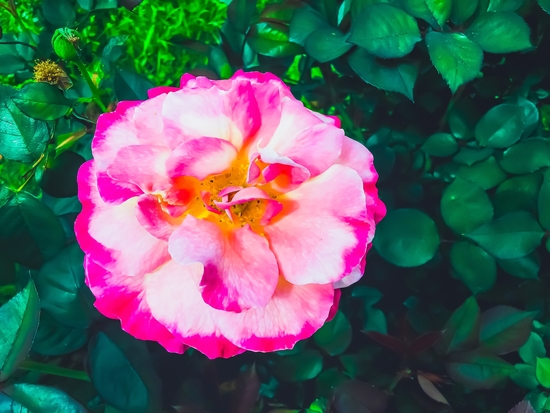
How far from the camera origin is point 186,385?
53cm

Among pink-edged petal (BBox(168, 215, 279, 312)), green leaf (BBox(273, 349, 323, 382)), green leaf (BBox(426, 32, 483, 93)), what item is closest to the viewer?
pink-edged petal (BBox(168, 215, 279, 312))

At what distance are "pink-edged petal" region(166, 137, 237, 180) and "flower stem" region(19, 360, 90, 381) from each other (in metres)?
0.30

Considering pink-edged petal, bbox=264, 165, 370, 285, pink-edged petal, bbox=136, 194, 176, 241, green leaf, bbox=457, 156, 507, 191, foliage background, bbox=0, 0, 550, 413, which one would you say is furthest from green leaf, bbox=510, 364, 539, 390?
pink-edged petal, bbox=136, 194, 176, 241

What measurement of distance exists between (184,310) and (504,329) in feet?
1.23

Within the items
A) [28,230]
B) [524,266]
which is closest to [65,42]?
[28,230]

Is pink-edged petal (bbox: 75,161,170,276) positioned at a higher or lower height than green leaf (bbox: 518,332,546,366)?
higher

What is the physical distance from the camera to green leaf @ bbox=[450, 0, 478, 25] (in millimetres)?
501

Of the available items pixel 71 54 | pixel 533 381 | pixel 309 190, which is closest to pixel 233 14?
pixel 71 54

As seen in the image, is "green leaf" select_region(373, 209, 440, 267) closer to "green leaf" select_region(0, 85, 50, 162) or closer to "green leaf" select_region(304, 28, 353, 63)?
"green leaf" select_region(304, 28, 353, 63)

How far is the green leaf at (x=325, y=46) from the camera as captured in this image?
515mm

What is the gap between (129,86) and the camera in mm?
569

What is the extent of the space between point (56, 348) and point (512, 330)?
0.51m

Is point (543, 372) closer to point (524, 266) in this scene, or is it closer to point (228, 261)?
point (524, 266)

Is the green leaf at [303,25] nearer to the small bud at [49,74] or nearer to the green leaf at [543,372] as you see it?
the small bud at [49,74]
